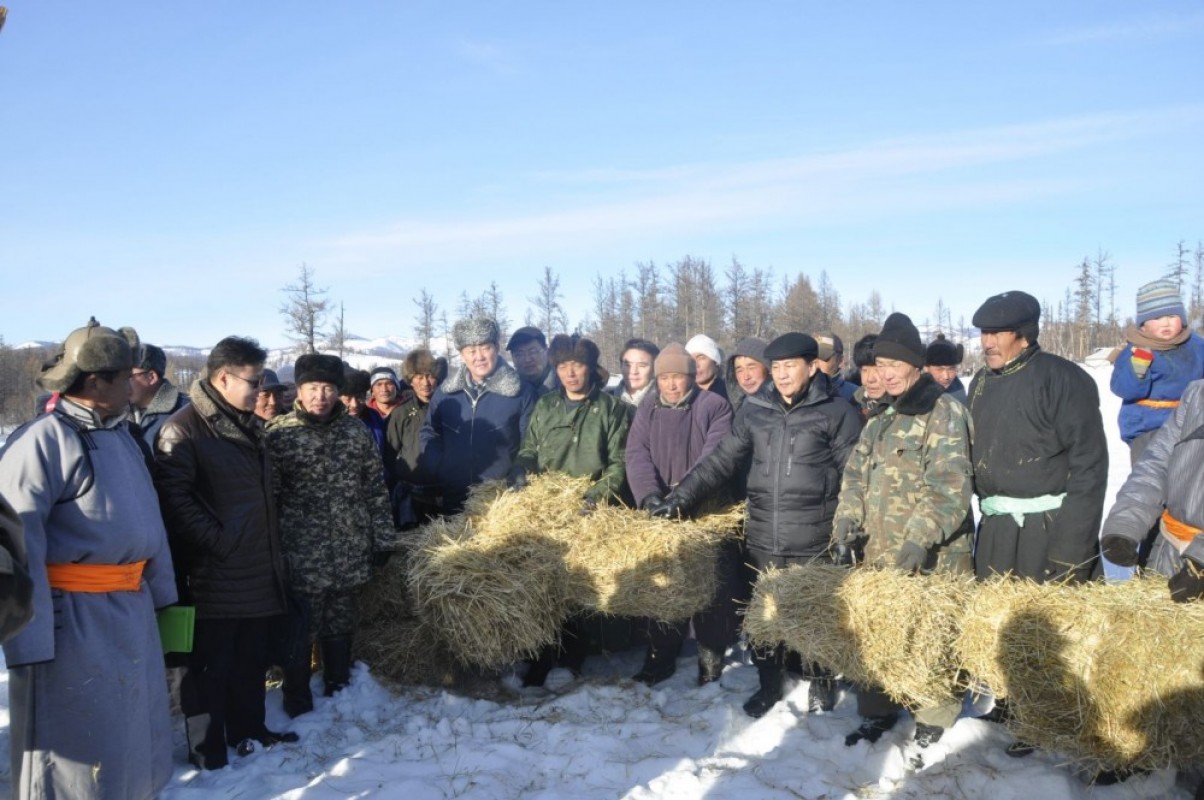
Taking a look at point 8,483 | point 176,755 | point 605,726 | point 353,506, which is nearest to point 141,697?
point 8,483

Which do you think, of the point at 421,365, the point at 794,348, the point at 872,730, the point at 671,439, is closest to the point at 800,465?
the point at 794,348

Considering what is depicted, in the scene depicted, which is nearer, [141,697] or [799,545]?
[141,697]

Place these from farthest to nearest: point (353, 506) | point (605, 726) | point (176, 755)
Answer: point (353, 506) < point (605, 726) < point (176, 755)

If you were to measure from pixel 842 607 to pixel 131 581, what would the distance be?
10.1 ft

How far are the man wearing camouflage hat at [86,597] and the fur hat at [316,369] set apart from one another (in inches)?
56.9

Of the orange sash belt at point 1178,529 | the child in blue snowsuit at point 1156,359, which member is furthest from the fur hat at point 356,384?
the child in blue snowsuit at point 1156,359

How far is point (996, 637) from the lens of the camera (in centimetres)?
334

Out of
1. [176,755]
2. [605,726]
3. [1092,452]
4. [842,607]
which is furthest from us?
[605,726]

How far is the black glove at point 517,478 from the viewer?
538 centimetres

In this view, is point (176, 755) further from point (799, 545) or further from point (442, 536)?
point (799, 545)

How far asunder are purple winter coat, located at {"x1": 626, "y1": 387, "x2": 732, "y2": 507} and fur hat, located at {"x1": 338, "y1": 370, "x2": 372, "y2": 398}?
7.44 ft

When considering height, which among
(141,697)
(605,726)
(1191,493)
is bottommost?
(605,726)

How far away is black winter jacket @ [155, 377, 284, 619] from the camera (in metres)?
4.02

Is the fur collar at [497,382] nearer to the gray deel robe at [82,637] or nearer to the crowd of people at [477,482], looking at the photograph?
the crowd of people at [477,482]
